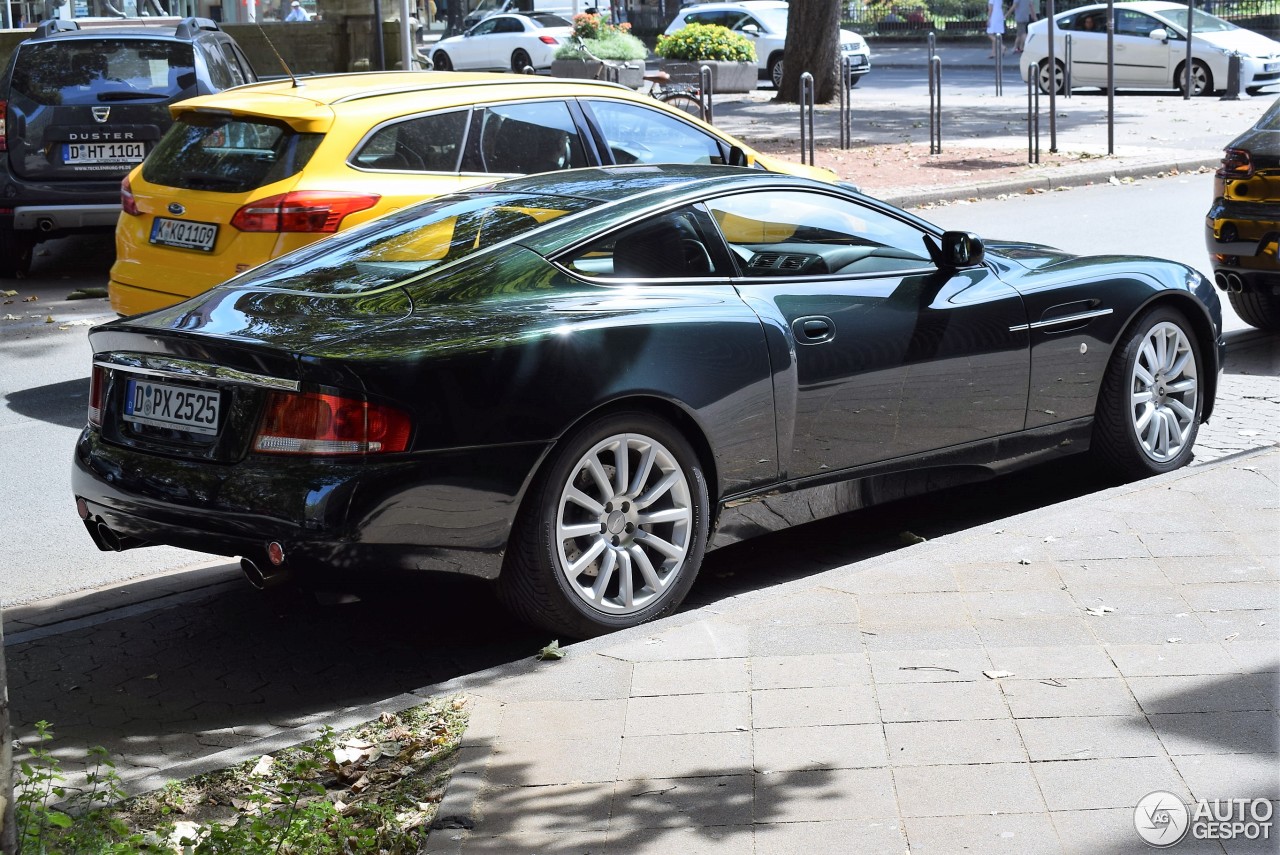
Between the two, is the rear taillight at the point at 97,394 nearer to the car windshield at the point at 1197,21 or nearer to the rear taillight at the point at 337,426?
the rear taillight at the point at 337,426

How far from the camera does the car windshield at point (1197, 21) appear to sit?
2892cm

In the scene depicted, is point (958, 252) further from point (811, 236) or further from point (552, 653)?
point (552, 653)

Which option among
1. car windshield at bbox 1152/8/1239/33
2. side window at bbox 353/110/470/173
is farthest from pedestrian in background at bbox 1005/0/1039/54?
side window at bbox 353/110/470/173

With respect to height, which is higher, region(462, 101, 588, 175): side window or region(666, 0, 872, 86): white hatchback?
region(666, 0, 872, 86): white hatchback

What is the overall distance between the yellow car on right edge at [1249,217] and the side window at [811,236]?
3650mm

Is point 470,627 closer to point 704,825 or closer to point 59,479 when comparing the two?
point 704,825

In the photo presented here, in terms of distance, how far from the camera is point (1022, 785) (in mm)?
3682

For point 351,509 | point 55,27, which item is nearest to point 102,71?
point 55,27

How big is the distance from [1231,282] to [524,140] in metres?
4.05

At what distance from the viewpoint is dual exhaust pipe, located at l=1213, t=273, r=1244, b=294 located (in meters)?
9.09

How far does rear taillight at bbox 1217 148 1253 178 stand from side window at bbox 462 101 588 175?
360 cm

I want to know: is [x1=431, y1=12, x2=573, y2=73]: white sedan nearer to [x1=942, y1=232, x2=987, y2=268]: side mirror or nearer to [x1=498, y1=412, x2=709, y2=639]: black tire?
[x1=942, y1=232, x2=987, y2=268]: side mirror

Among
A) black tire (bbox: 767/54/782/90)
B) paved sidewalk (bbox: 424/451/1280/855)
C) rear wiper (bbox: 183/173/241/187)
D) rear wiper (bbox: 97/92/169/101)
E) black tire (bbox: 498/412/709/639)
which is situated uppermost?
black tire (bbox: 767/54/782/90)

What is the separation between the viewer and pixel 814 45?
993 inches
